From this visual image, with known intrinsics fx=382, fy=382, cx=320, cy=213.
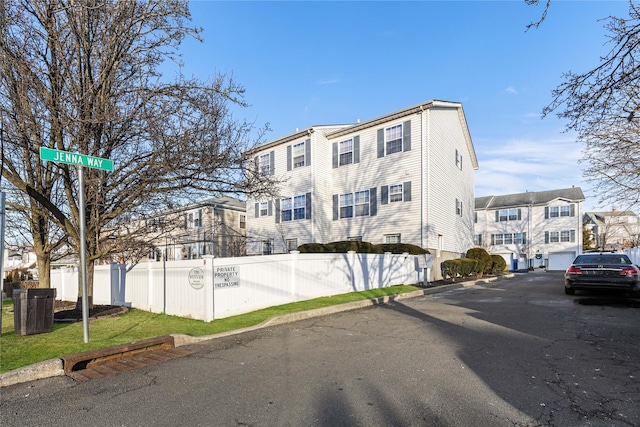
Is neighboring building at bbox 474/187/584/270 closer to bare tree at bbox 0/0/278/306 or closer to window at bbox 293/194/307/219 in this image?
window at bbox 293/194/307/219

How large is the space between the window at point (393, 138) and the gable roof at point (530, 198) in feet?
98.1

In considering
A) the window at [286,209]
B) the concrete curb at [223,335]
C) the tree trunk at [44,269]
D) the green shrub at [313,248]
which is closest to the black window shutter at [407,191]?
the green shrub at [313,248]

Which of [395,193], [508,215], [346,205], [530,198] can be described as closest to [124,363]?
[395,193]

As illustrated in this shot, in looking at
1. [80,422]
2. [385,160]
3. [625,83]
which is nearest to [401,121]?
[385,160]

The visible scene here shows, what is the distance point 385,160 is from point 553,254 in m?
30.7

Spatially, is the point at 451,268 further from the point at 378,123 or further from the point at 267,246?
the point at 267,246

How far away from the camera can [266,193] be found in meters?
11.5

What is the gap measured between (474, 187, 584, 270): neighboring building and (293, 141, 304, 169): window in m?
30.6

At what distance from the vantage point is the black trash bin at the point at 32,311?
757 centimetres

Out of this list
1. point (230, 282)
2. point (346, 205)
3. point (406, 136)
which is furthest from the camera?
point (346, 205)

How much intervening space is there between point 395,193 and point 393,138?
3.26 metres

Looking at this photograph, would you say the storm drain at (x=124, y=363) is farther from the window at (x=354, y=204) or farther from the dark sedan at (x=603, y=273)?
the window at (x=354, y=204)

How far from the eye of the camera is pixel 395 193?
22.2m

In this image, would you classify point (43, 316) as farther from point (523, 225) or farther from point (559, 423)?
point (523, 225)
